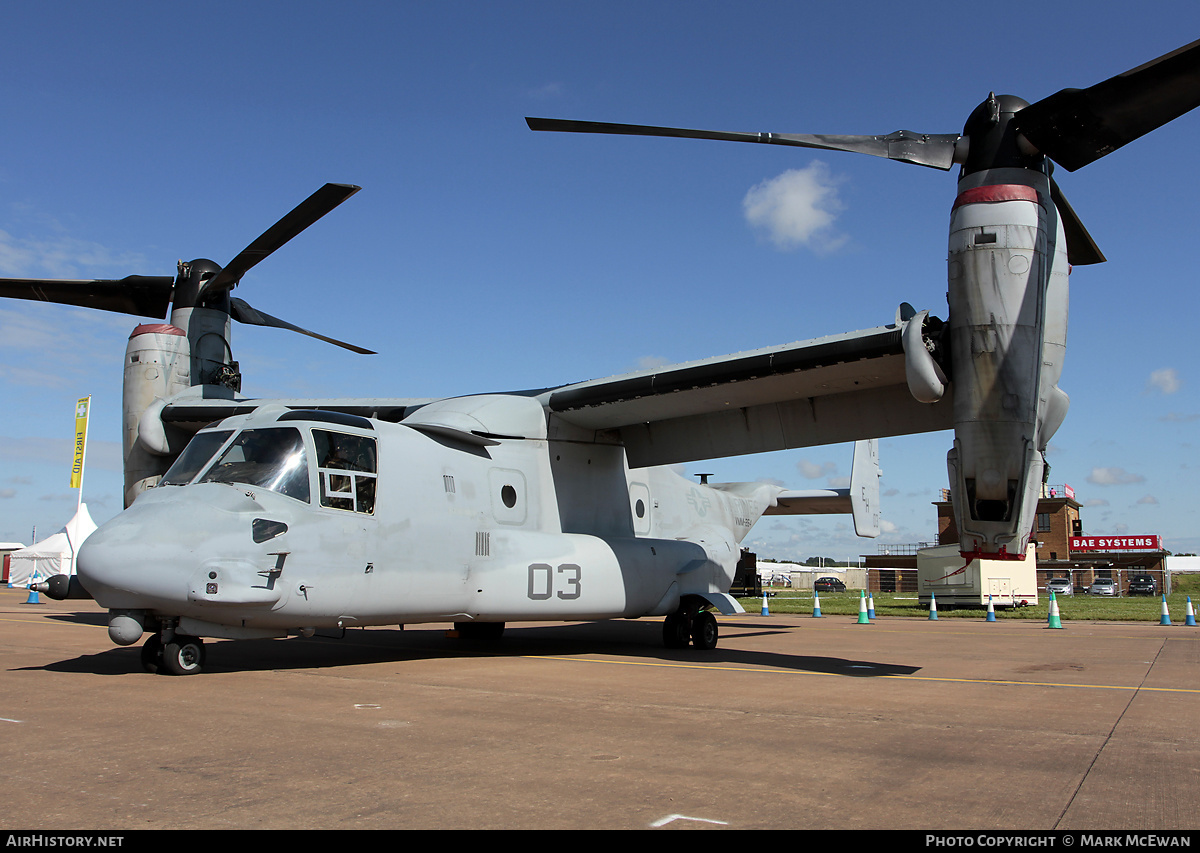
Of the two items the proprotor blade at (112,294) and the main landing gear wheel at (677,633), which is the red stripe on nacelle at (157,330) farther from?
the main landing gear wheel at (677,633)

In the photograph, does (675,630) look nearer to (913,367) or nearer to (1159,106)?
(913,367)

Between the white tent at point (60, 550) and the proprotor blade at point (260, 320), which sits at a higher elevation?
the proprotor blade at point (260, 320)

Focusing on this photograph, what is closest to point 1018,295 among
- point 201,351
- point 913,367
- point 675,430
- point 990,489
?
point 913,367

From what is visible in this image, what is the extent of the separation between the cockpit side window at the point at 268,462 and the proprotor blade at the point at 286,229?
4.32 meters

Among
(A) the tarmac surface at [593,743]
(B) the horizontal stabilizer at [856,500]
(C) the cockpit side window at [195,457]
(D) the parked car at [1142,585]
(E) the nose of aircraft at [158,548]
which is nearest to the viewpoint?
(A) the tarmac surface at [593,743]

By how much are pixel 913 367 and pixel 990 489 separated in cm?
145

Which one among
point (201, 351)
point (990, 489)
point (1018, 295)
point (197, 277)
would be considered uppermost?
point (197, 277)

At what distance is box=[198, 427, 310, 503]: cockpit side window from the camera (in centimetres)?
890

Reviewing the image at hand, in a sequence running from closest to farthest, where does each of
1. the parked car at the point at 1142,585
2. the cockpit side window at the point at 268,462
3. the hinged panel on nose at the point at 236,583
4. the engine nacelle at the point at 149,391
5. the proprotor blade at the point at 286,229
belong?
the hinged panel on nose at the point at 236,583, the cockpit side window at the point at 268,462, the proprotor blade at the point at 286,229, the engine nacelle at the point at 149,391, the parked car at the point at 1142,585

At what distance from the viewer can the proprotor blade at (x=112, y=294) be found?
1506 cm

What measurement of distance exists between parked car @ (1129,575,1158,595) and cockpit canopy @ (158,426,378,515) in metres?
52.8

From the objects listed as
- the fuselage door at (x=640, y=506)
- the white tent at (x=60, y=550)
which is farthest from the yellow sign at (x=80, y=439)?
the fuselage door at (x=640, y=506)

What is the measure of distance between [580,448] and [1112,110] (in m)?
8.09
